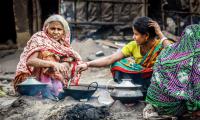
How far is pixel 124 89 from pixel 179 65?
0.98 meters

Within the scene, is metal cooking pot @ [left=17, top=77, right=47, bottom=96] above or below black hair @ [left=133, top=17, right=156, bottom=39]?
below

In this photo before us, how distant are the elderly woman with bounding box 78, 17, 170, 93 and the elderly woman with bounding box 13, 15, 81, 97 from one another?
0.51m

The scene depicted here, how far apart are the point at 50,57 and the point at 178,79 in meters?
2.11

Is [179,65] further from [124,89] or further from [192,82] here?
[124,89]

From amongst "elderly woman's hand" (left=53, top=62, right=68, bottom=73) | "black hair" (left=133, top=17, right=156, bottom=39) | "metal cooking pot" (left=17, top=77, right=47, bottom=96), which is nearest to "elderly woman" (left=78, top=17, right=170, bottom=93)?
"black hair" (left=133, top=17, right=156, bottom=39)

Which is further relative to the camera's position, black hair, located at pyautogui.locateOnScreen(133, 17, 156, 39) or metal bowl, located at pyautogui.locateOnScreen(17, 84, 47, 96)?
metal bowl, located at pyautogui.locateOnScreen(17, 84, 47, 96)

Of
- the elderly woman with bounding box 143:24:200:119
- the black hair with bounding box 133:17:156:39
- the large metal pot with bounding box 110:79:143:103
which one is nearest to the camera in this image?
the elderly woman with bounding box 143:24:200:119

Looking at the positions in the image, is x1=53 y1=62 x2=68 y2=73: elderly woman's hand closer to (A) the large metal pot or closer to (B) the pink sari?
(B) the pink sari

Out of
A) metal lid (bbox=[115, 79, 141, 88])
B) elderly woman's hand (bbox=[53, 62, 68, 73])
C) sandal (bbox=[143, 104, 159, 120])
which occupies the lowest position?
sandal (bbox=[143, 104, 159, 120])

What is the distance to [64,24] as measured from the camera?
593 centimetres

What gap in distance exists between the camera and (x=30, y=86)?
5551 millimetres

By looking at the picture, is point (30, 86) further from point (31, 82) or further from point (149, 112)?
point (149, 112)

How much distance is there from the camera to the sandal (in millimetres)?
4648

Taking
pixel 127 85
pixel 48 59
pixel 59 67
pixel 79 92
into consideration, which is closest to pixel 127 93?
pixel 127 85
